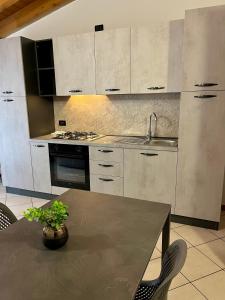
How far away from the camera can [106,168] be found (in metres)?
3.01

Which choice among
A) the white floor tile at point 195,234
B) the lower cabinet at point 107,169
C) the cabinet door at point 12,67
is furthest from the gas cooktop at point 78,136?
the white floor tile at point 195,234

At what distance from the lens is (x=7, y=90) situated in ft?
10.9

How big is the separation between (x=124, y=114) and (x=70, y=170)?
1086 mm

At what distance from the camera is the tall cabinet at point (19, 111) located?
3186 millimetres

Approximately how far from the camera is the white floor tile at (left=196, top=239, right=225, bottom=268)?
2201 mm

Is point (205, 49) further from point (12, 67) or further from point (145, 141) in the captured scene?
point (12, 67)

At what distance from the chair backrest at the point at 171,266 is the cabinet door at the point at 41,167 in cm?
253

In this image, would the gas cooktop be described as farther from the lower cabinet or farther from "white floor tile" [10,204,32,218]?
"white floor tile" [10,204,32,218]

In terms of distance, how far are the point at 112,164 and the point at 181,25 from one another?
5.64ft

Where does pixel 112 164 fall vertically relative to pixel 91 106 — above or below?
below

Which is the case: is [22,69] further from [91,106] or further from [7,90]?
[91,106]

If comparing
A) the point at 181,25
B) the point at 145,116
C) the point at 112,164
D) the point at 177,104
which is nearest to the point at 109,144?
the point at 112,164

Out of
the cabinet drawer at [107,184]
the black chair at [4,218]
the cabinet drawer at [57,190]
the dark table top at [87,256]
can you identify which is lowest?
the cabinet drawer at [57,190]

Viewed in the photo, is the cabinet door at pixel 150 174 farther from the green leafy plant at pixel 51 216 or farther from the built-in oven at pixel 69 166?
the green leafy plant at pixel 51 216
